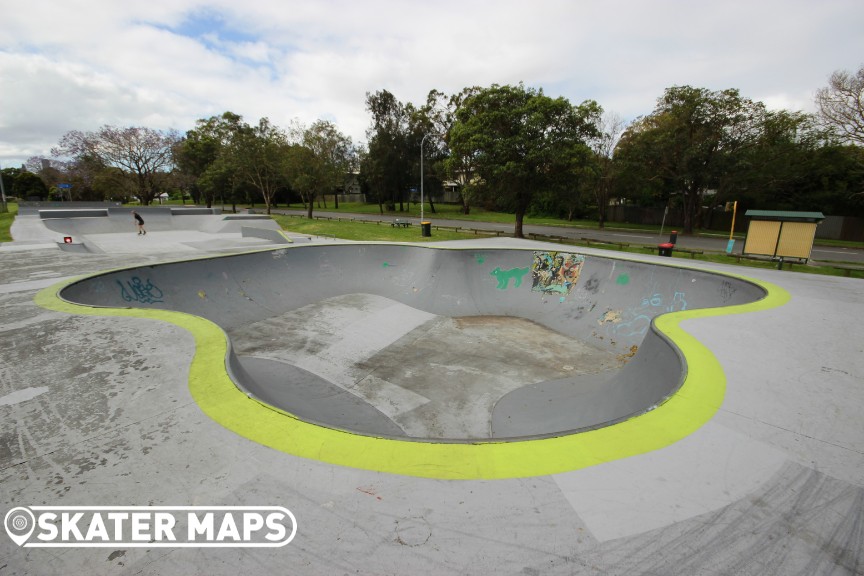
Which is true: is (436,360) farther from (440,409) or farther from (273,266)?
(273,266)

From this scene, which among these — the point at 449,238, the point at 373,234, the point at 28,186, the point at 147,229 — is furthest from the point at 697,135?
the point at 28,186

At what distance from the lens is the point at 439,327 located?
11320 mm

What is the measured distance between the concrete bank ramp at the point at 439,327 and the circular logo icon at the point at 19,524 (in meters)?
1.79

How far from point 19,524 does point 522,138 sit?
21.2m

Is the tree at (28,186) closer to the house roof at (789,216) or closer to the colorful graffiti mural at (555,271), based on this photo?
the colorful graffiti mural at (555,271)

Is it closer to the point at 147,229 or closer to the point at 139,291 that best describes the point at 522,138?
the point at 139,291

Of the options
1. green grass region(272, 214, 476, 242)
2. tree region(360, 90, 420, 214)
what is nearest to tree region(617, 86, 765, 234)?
green grass region(272, 214, 476, 242)

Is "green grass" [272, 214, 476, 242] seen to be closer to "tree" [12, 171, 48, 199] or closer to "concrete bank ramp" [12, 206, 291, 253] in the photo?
"concrete bank ramp" [12, 206, 291, 253]

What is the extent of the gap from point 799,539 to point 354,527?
270 centimetres

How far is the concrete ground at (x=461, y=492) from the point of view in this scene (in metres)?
2.01

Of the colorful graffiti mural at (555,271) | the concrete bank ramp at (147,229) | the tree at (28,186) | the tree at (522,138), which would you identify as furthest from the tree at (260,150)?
the tree at (28,186)

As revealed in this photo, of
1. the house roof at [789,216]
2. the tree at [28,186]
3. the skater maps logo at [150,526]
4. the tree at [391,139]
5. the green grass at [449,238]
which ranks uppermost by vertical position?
the tree at [391,139]

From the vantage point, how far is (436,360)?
895 centimetres

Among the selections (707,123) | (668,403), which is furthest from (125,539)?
(707,123)
